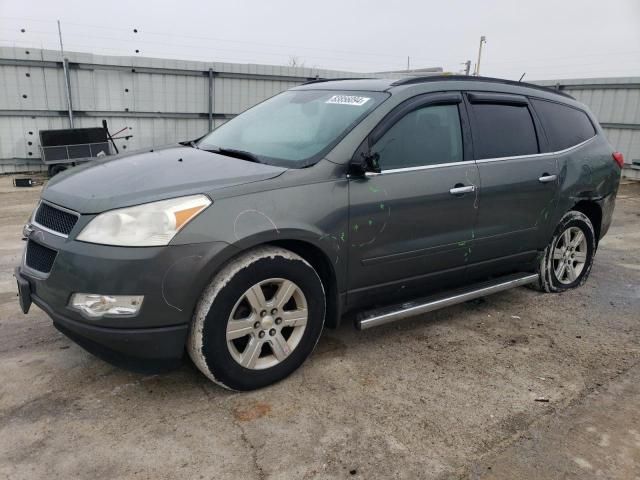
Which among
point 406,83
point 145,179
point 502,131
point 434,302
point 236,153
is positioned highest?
point 406,83

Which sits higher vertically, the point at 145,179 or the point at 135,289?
the point at 145,179

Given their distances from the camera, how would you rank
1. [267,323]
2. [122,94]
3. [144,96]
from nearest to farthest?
[267,323]
[122,94]
[144,96]

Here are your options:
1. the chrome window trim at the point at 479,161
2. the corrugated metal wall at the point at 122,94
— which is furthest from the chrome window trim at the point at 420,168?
the corrugated metal wall at the point at 122,94

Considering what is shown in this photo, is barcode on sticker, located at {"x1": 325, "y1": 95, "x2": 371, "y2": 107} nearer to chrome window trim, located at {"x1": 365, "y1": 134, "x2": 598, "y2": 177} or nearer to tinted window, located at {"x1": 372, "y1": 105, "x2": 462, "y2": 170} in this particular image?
tinted window, located at {"x1": 372, "y1": 105, "x2": 462, "y2": 170}

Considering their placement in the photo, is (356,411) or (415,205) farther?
(415,205)

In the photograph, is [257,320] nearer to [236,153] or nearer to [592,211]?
[236,153]

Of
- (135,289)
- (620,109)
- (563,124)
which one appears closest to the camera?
(135,289)

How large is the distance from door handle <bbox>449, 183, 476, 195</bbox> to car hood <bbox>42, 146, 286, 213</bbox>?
1.25 meters

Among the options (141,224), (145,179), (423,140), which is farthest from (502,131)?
(141,224)

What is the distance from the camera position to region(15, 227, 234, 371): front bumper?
7.80ft

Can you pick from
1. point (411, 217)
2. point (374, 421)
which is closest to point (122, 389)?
point (374, 421)

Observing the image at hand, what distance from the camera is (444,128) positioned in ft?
11.5

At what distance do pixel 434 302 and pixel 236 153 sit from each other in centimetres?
164

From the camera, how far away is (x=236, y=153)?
3266 millimetres
